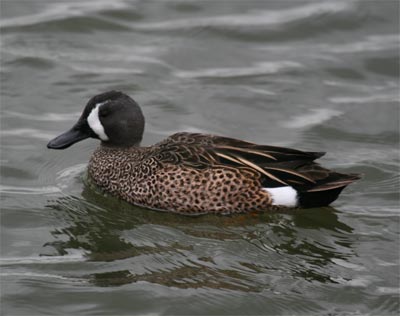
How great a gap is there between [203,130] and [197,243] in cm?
274

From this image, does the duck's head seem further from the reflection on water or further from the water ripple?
the water ripple

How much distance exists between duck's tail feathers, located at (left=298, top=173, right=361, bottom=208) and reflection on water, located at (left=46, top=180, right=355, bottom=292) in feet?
0.61

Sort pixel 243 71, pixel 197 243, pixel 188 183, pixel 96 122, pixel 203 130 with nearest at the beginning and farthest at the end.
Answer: pixel 197 243 < pixel 188 183 < pixel 96 122 < pixel 203 130 < pixel 243 71

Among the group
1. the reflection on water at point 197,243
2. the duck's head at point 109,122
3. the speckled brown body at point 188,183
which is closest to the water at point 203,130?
the reflection on water at point 197,243

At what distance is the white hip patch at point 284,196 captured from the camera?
899 cm

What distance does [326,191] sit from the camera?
29.5ft

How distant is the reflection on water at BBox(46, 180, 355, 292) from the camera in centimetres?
806

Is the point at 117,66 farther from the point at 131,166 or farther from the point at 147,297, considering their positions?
the point at 147,297

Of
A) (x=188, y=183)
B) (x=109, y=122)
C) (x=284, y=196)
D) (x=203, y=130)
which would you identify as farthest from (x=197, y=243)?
(x=203, y=130)

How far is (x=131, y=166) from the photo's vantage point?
9578 mm

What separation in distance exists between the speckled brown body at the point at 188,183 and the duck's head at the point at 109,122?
41 cm

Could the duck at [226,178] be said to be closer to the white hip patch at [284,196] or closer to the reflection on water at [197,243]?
the white hip patch at [284,196]

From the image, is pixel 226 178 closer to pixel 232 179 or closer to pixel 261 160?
pixel 232 179

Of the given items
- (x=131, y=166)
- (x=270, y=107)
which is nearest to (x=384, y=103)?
(x=270, y=107)
